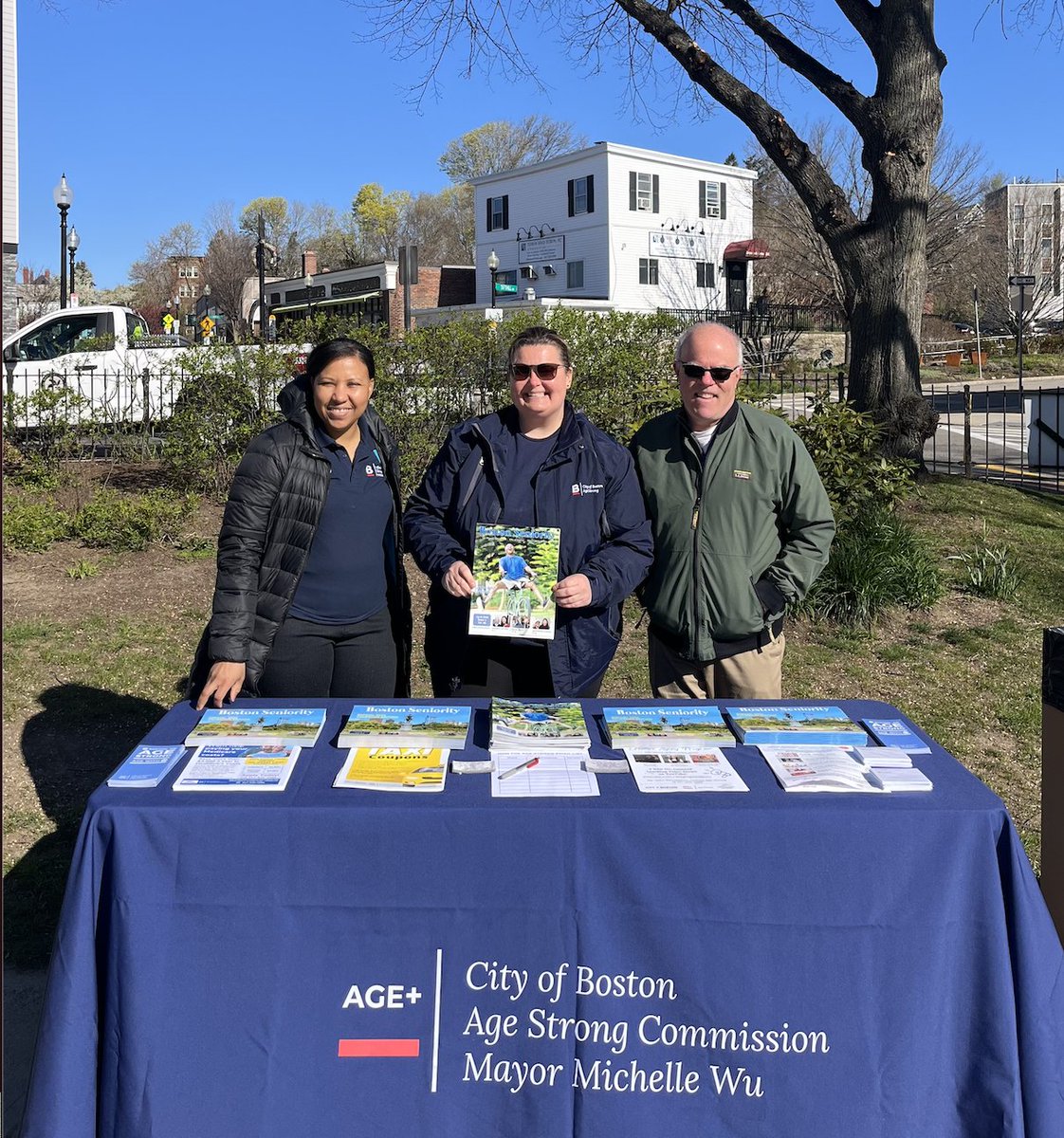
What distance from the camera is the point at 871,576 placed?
26.2 feet

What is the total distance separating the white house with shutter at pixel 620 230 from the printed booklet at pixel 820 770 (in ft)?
143

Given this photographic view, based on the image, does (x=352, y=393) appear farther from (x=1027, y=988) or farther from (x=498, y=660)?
(x=1027, y=988)

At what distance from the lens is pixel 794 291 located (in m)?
54.2

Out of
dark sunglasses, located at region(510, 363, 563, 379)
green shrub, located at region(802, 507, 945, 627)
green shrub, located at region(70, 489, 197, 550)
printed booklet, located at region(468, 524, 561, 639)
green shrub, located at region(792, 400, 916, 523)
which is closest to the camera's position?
printed booklet, located at region(468, 524, 561, 639)

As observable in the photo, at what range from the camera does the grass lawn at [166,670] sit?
5.16 meters

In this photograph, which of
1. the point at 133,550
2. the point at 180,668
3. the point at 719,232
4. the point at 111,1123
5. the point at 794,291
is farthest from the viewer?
the point at 794,291

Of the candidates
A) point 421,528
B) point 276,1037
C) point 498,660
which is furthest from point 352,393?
point 276,1037

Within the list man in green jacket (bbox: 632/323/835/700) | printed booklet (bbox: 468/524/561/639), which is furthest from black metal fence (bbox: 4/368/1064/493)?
printed booklet (bbox: 468/524/561/639)

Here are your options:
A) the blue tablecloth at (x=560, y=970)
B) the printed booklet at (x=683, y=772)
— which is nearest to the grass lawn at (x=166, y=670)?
the blue tablecloth at (x=560, y=970)

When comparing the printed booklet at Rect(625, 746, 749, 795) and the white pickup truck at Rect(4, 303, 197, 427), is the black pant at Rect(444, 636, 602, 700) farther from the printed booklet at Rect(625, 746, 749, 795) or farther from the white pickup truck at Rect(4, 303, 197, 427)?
the white pickup truck at Rect(4, 303, 197, 427)

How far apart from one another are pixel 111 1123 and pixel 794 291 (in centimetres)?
5560

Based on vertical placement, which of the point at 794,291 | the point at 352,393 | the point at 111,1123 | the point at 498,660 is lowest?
the point at 111,1123

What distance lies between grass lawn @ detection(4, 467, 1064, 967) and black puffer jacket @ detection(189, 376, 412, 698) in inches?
61.4

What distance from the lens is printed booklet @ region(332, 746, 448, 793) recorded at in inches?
108
